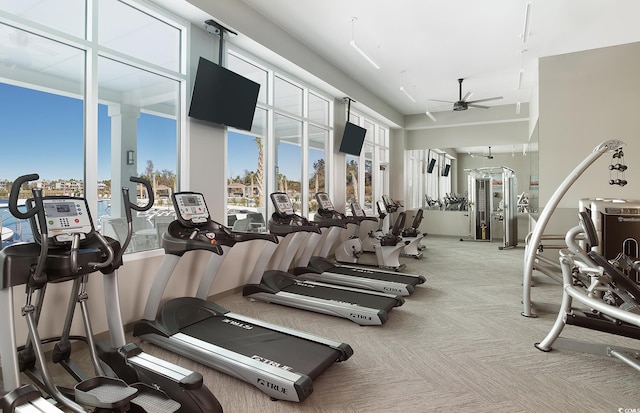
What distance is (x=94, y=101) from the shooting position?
3.30 m

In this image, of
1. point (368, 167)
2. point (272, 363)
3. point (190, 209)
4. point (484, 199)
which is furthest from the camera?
point (484, 199)

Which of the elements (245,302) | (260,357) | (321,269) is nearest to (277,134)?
(321,269)

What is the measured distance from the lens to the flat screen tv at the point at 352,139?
25.1ft

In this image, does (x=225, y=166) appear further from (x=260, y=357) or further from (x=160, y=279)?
(x=260, y=357)

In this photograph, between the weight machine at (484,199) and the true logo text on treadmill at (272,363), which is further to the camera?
the weight machine at (484,199)

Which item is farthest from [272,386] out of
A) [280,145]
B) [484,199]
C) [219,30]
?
[484,199]

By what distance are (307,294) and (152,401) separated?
2518 mm

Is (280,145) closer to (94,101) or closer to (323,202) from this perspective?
(323,202)

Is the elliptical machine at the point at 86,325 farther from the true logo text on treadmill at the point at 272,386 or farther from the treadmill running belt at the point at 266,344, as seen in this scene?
the treadmill running belt at the point at 266,344

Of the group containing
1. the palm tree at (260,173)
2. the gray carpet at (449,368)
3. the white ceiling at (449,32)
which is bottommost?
the gray carpet at (449,368)

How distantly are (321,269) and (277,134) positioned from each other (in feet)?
7.79

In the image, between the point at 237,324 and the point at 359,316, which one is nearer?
the point at 237,324

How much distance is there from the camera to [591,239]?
261 cm

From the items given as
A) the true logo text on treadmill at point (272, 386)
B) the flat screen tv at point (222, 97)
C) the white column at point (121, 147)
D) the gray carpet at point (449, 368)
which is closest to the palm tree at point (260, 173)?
the flat screen tv at point (222, 97)
